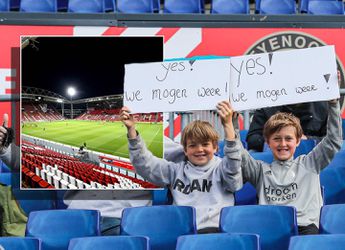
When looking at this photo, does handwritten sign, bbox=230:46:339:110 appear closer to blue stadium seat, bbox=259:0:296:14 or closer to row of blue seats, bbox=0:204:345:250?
row of blue seats, bbox=0:204:345:250

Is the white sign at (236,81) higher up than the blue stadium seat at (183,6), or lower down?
lower down

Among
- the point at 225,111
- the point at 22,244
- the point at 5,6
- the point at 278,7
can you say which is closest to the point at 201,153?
the point at 225,111

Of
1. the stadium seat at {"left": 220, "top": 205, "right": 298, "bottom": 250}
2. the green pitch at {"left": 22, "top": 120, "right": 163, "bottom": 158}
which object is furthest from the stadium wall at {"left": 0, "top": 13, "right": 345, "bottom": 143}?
the stadium seat at {"left": 220, "top": 205, "right": 298, "bottom": 250}

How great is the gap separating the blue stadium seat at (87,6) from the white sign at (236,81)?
318cm

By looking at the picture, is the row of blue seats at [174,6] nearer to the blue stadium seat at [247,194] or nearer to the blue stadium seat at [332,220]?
the blue stadium seat at [247,194]

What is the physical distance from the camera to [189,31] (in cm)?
610

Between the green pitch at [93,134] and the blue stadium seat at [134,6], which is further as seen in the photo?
the blue stadium seat at [134,6]

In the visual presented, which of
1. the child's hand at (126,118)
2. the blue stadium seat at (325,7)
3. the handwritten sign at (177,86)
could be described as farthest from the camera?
the blue stadium seat at (325,7)

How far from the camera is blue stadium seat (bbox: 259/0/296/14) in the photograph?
8398 mm

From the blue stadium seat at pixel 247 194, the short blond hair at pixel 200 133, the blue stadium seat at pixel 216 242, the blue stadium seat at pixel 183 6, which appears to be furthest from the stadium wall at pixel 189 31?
the blue stadium seat at pixel 183 6

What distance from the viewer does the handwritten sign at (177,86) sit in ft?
16.2

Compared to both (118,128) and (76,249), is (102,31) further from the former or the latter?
(76,249)

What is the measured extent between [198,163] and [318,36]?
6.01ft

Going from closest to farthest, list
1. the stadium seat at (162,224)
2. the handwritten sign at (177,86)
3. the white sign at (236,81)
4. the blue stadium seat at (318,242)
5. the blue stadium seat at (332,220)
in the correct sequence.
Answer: the blue stadium seat at (318,242) → the blue stadium seat at (332,220) → the stadium seat at (162,224) → the white sign at (236,81) → the handwritten sign at (177,86)
